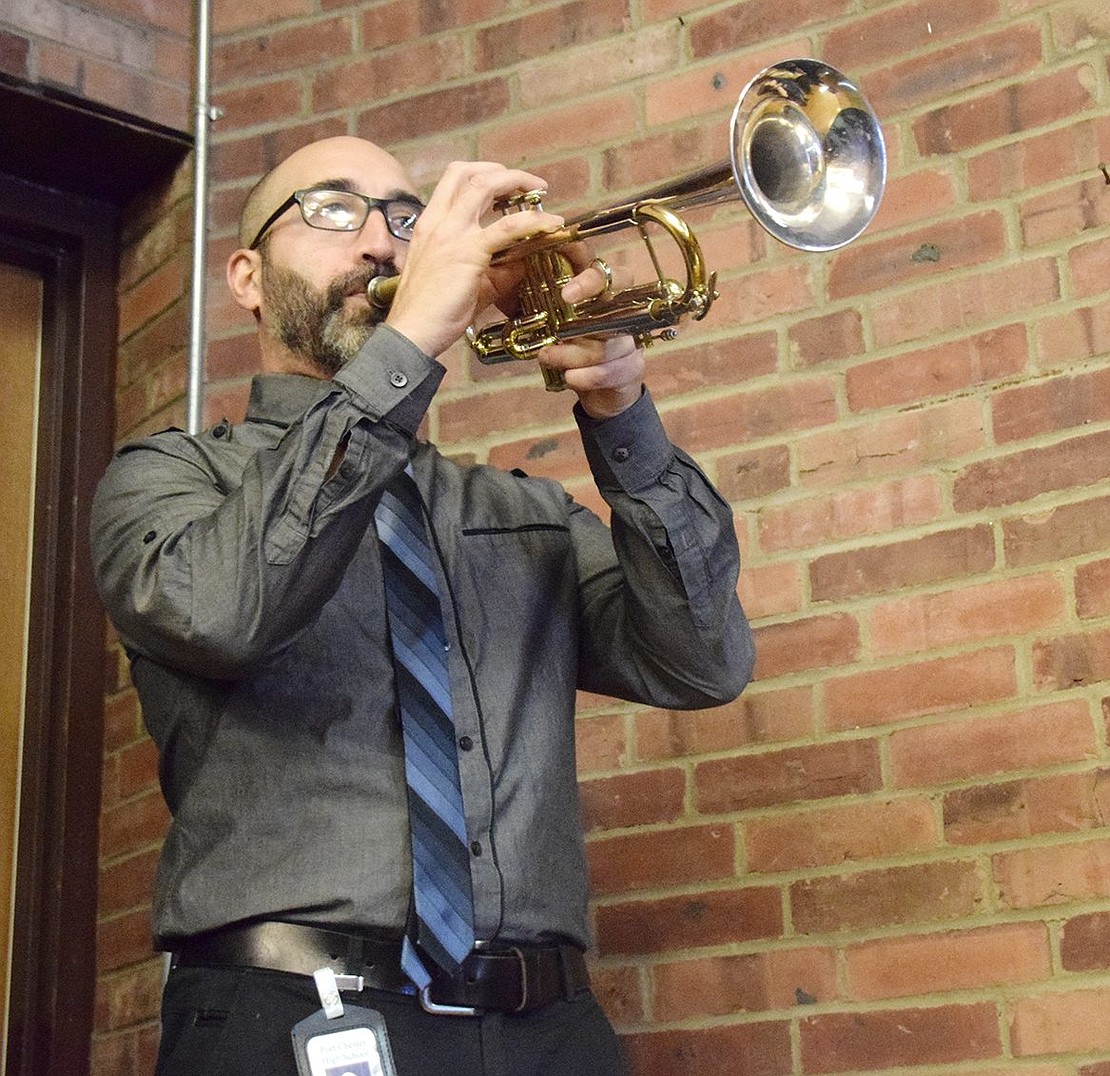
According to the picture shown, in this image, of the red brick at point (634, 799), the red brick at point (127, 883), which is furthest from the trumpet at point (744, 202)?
the red brick at point (127, 883)

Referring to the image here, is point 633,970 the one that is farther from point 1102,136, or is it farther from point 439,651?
point 1102,136

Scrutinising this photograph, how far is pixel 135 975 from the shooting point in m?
2.61

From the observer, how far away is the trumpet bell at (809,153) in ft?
5.94

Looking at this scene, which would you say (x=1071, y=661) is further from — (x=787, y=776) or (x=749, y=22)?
(x=749, y=22)

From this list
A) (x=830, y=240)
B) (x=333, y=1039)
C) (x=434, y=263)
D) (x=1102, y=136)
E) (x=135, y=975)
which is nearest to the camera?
(x=333, y=1039)

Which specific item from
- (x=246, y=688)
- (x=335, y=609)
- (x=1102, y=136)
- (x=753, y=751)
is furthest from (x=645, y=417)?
(x=1102, y=136)

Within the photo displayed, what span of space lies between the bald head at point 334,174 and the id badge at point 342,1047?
1.03 metres

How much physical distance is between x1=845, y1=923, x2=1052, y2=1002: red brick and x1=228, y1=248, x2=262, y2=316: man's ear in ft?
3.62

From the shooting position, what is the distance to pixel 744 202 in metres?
1.72

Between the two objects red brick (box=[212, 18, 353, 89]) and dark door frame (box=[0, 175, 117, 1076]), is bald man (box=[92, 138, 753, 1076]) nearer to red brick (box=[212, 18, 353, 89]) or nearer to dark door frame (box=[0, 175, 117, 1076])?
dark door frame (box=[0, 175, 117, 1076])

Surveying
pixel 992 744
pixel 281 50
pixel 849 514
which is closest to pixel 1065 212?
pixel 849 514

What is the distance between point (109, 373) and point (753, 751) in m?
1.31

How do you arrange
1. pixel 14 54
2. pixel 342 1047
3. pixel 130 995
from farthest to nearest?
pixel 14 54 → pixel 130 995 → pixel 342 1047

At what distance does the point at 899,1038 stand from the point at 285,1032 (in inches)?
34.6
